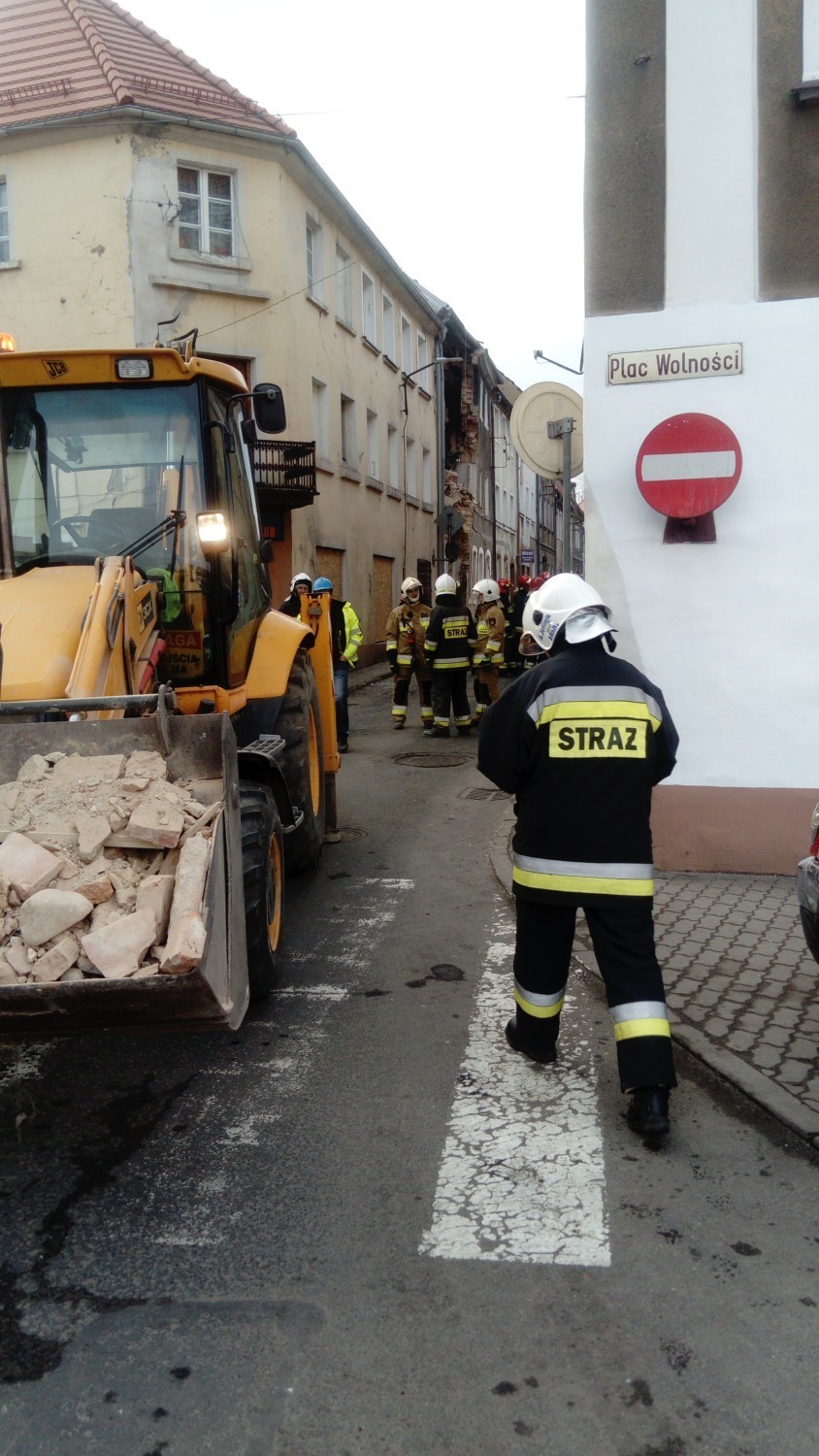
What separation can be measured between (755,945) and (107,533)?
12.3 feet

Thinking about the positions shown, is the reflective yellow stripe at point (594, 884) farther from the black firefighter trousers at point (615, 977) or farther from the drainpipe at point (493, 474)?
the drainpipe at point (493, 474)

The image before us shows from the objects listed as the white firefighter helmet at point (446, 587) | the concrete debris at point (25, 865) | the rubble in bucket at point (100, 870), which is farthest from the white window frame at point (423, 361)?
the concrete debris at point (25, 865)

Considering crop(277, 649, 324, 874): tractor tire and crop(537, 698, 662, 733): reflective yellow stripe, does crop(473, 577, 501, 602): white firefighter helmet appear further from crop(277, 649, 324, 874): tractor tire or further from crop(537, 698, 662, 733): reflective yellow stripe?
crop(537, 698, 662, 733): reflective yellow stripe

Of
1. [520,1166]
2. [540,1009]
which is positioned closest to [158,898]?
[520,1166]

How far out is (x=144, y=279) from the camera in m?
18.5

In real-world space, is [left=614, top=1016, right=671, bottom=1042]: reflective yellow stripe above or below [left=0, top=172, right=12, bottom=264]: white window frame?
below

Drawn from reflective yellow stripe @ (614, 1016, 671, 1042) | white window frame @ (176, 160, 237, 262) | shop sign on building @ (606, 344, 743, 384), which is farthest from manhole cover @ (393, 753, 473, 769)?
white window frame @ (176, 160, 237, 262)

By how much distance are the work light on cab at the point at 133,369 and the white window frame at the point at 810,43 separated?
4293 millimetres

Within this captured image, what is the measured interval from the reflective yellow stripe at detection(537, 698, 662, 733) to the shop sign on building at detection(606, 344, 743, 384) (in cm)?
383

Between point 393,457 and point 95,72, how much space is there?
1195 cm

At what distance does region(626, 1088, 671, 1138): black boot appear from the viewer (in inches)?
147

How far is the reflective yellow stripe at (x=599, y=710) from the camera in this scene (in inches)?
153

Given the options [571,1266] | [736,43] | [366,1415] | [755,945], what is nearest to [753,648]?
[755,945]

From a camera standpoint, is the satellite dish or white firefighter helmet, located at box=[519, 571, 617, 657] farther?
the satellite dish
